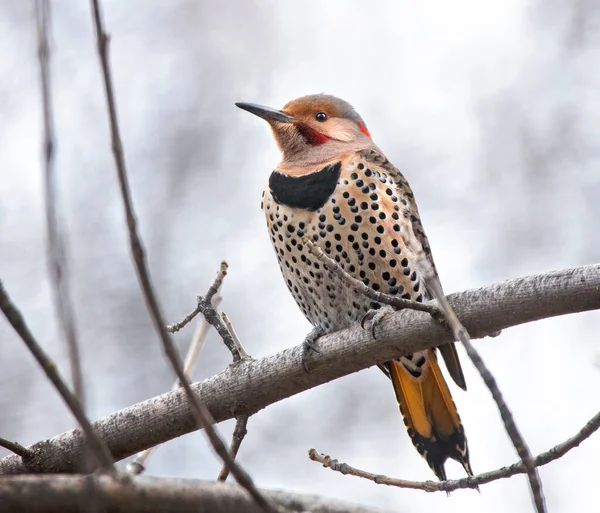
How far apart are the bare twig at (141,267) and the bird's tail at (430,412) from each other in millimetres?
2746

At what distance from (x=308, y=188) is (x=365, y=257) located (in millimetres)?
492

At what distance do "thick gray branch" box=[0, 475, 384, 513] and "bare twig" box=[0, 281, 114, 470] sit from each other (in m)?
0.05

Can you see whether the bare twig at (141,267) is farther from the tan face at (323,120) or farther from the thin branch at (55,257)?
the tan face at (323,120)

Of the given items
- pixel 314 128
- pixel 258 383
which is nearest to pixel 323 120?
pixel 314 128

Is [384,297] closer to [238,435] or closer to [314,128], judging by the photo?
[238,435]

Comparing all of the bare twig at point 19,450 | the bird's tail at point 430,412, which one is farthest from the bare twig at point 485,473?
the bird's tail at point 430,412

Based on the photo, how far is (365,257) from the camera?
421cm

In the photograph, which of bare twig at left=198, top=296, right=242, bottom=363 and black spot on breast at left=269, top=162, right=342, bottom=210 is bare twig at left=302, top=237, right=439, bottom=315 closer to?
bare twig at left=198, top=296, right=242, bottom=363

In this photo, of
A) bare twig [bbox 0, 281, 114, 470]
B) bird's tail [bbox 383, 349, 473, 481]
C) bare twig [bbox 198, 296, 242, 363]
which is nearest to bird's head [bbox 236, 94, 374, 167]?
bird's tail [bbox 383, 349, 473, 481]

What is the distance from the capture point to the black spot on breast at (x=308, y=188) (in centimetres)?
433

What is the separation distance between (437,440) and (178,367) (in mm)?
2904

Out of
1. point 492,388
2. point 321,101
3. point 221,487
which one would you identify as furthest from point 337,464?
point 321,101

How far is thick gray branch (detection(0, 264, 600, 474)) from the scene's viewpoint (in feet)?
9.34

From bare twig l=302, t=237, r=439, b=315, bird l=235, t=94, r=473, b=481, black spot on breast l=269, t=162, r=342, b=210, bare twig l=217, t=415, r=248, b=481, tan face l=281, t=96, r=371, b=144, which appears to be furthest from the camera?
tan face l=281, t=96, r=371, b=144
